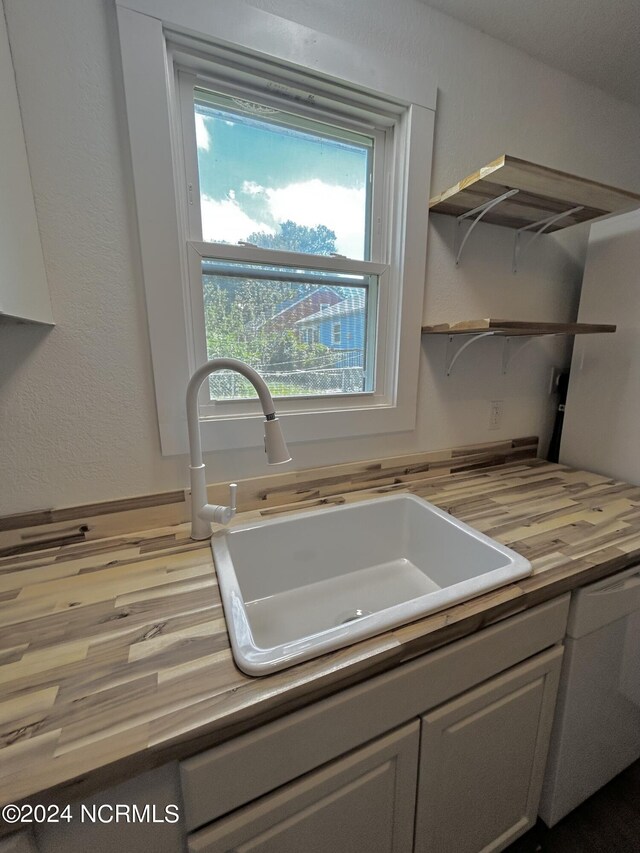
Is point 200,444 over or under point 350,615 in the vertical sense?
over

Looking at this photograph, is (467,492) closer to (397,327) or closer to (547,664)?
(547,664)

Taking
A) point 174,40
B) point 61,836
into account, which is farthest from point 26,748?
point 174,40

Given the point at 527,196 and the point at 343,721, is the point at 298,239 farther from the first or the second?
the point at 343,721

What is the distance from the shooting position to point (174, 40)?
32.2 inches

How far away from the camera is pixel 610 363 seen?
1335mm

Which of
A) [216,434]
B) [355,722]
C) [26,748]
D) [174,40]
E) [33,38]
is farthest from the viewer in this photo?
[216,434]

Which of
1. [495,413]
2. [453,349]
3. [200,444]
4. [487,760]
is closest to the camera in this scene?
[487,760]

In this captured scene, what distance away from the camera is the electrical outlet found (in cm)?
142

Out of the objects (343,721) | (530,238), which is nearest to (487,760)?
(343,721)

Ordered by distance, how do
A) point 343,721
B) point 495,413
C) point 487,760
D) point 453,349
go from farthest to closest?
point 495,413, point 453,349, point 487,760, point 343,721

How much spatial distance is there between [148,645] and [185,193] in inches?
41.1

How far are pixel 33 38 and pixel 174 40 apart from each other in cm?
29

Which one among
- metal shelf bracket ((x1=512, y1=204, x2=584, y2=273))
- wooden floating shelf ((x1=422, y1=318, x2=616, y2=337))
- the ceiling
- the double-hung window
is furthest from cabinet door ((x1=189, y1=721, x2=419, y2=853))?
the ceiling

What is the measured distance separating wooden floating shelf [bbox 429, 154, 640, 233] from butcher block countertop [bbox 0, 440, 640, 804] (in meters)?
0.93
